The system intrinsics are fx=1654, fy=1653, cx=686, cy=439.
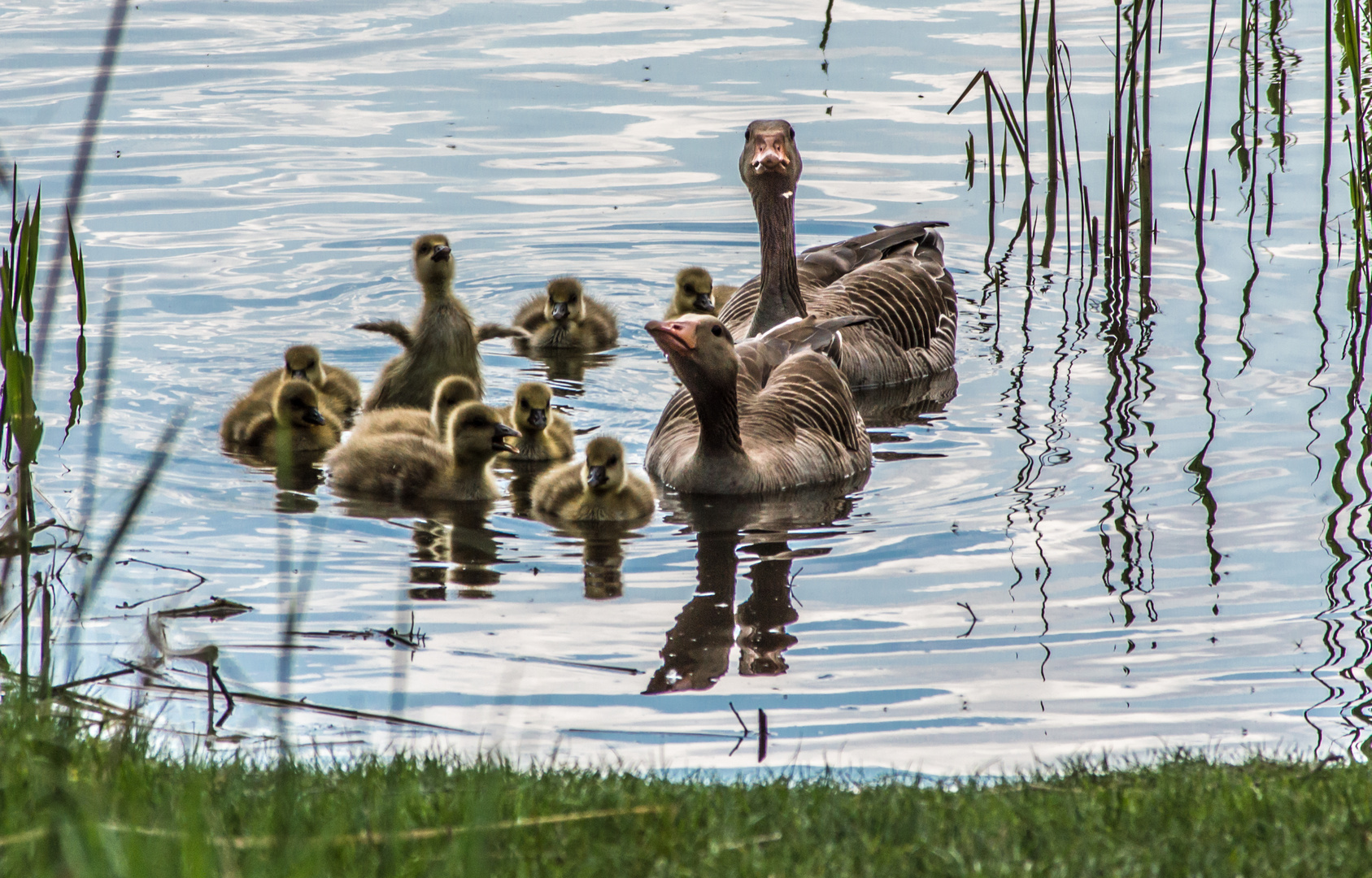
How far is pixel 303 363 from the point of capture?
9539 millimetres

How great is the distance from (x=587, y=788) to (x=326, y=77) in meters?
13.4

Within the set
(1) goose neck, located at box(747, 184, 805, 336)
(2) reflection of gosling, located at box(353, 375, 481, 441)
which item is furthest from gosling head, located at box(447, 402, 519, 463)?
(1) goose neck, located at box(747, 184, 805, 336)

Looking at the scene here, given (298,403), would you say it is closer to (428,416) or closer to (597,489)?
(428,416)

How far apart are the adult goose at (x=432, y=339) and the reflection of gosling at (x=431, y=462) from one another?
1265 millimetres

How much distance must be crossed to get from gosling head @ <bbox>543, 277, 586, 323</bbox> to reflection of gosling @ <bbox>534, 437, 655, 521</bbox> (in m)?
2.55

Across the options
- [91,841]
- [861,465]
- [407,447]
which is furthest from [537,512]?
[91,841]

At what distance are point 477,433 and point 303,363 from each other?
156cm

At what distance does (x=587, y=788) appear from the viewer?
443 centimetres

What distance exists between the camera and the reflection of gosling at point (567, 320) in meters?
11.1

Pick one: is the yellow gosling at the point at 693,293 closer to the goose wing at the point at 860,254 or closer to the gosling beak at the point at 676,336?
the goose wing at the point at 860,254

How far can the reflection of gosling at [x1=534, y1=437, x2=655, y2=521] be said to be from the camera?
807 centimetres

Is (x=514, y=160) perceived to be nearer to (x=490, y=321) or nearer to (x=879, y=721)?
(x=490, y=321)

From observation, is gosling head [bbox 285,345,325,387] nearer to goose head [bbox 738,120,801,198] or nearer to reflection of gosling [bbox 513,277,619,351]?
reflection of gosling [bbox 513,277,619,351]

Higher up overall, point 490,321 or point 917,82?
point 917,82
